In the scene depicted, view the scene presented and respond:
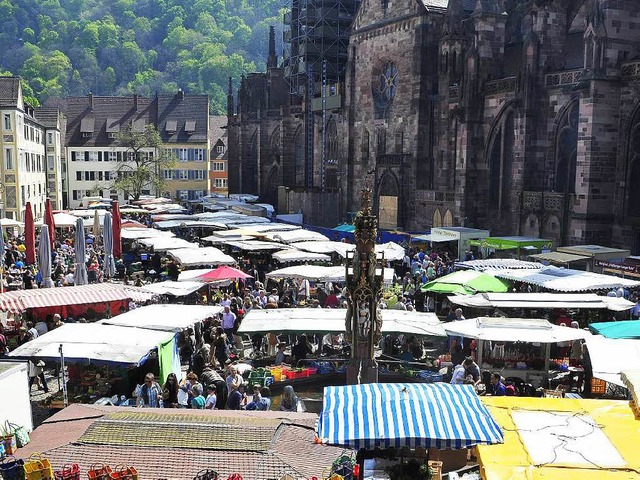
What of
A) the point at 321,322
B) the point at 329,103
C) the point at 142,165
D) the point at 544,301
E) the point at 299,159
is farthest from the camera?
the point at 142,165

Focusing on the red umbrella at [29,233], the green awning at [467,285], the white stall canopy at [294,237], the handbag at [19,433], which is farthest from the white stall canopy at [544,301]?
Answer: the red umbrella at [29,233]

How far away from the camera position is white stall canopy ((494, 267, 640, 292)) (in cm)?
2019

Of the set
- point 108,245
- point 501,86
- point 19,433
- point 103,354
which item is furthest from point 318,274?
point 501,86

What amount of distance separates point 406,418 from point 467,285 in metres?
13.6

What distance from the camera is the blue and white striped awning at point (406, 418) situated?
746 centimetres

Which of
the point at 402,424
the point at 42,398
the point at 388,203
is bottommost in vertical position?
the point at 42,398

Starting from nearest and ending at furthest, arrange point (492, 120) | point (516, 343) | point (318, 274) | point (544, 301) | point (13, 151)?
point (516, 343)
point (544, 301)
point (318, 274)
point (492, 120)
point (13, 151)

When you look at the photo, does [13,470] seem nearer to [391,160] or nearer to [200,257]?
[200,257]

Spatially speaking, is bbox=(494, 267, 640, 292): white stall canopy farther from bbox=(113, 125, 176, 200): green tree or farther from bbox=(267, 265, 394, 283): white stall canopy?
bbox=(113, 125, 176, 200): green tree

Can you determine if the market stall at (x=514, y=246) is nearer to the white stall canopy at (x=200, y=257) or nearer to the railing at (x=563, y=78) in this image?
the railing at (x=563, y=78)

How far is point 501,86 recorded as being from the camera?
35.7m

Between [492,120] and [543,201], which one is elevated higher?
[492,120]

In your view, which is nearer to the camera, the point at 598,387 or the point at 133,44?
the point at 598,387

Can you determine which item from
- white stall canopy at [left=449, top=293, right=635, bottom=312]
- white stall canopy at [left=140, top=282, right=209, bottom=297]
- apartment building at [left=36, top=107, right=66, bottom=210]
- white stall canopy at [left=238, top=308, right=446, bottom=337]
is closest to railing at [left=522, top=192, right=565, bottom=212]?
white stall canopy at [left=449, top=293, right=635, bottom=312]
